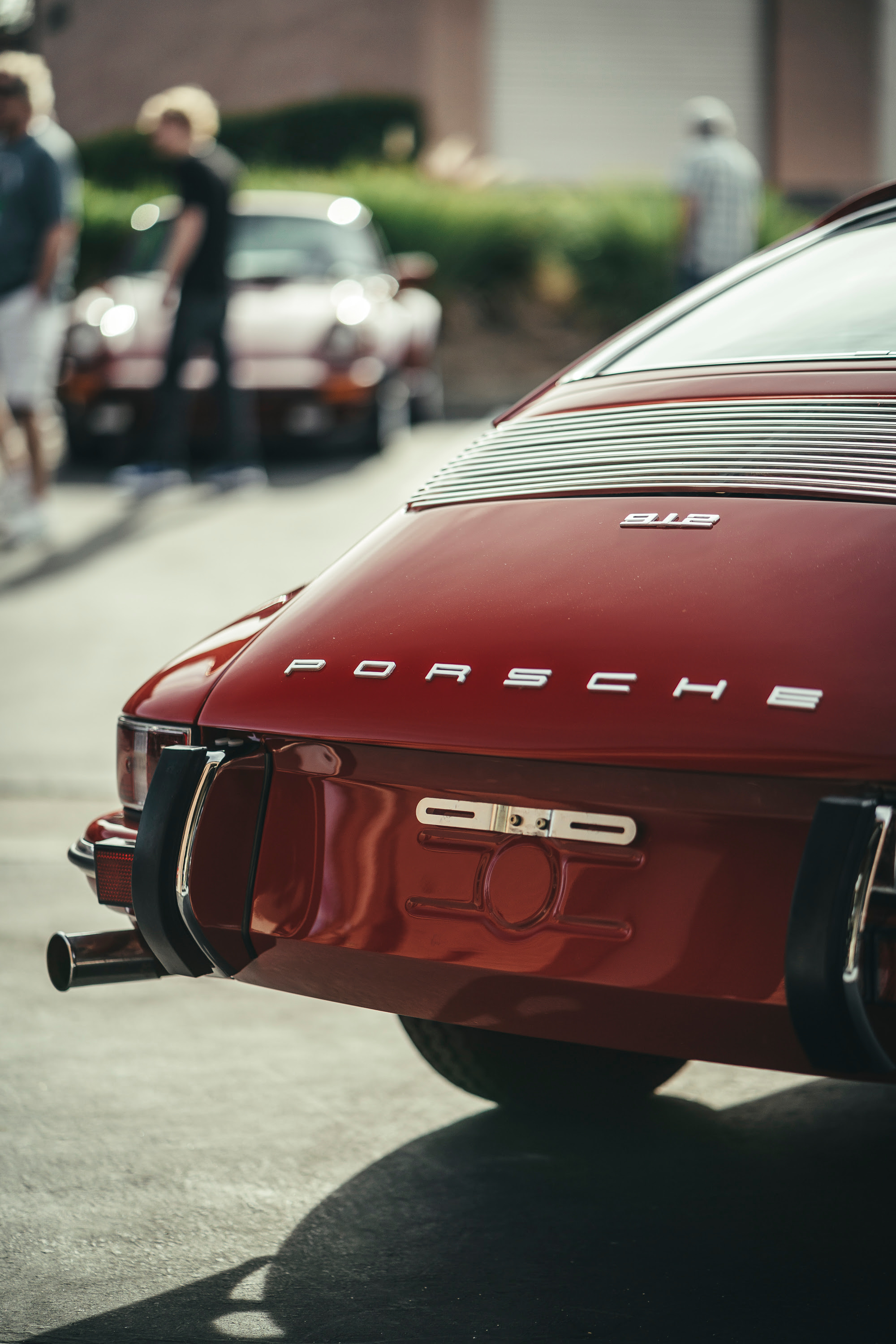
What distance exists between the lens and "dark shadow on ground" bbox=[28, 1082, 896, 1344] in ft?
7.16

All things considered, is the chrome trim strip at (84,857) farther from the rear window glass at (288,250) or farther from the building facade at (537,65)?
the building facade at (537,65)

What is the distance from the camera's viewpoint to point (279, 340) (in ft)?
30.1

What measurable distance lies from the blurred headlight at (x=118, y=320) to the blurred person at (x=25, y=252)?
54.3 inches

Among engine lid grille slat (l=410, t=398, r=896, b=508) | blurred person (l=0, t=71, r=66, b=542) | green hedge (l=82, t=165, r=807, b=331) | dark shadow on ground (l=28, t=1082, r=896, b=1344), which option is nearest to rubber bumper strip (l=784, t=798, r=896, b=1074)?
engine lid grille slat (l=410, t=398, r=896, b=508)

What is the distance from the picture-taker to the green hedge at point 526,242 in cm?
1505

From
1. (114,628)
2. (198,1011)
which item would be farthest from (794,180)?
(198,1011)

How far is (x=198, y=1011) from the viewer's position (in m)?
3.52

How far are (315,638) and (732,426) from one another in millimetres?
644

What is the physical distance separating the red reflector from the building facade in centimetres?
2230

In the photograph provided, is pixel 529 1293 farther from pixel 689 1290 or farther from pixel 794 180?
pixel 794 180

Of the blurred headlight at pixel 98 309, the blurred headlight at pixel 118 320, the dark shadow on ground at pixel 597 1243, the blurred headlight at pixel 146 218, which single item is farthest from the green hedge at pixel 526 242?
the dark shadow on ground at pixel 597 1243

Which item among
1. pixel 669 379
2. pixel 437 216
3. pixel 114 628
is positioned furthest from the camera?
pixel 437 216

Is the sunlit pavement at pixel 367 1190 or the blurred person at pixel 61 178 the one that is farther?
the blurred person at pixel 61 178

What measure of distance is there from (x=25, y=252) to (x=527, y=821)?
20.9ft
